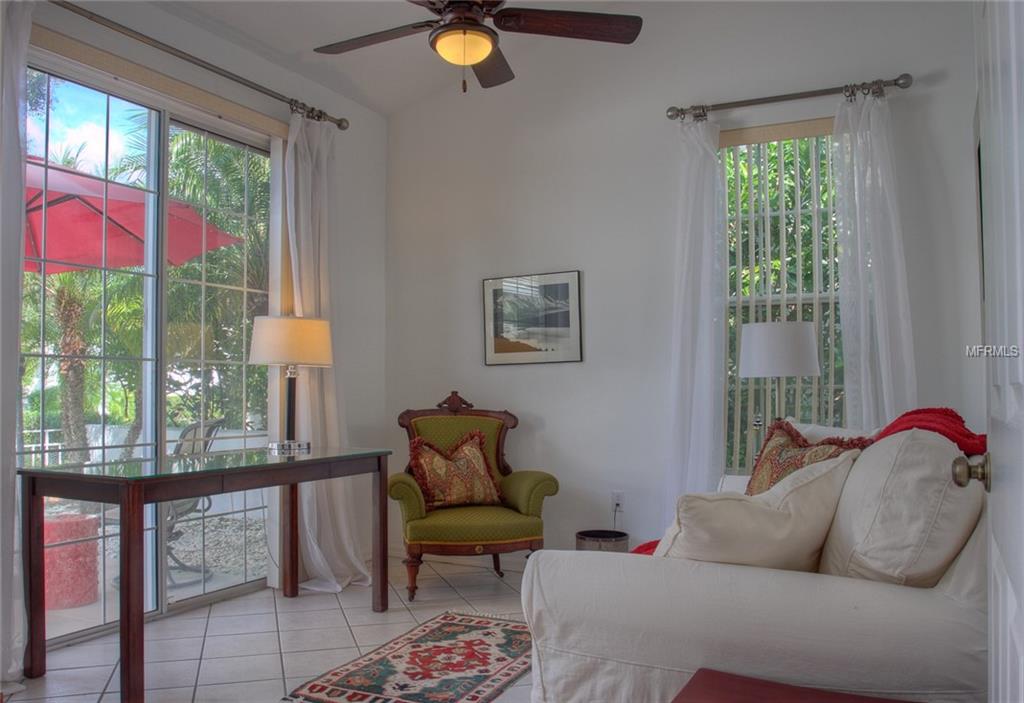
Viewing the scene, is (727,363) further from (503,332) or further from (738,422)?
(503,332)

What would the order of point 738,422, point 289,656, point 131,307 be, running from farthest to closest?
point 738,422, point 131,307, point 289,656

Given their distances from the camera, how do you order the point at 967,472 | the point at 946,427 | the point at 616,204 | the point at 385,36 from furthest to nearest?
the point at 616,204 < the point at 385,36 < the point at 946,427 < the point at 967,472

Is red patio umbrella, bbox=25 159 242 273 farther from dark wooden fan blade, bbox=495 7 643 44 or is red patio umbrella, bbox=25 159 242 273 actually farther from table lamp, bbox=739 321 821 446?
table lamp, bbox=739 321 821 446

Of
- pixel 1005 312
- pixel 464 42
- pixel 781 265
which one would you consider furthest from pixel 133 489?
pixel 781 265

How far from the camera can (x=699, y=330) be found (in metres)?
4.29

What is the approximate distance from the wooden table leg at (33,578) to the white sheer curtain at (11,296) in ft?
0.10

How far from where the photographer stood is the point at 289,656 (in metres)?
3.30

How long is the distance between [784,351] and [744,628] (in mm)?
2127

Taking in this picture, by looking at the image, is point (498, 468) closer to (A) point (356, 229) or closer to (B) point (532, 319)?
(B) point (532, 319)

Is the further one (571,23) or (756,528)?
(571,23)

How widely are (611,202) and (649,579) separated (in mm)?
3220

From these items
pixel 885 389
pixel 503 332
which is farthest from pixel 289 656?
pixel 885 389

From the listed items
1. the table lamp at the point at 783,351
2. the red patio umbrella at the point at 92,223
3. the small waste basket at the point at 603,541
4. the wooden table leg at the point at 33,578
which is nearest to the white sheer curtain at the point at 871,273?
the table lamp at the point at 783,351

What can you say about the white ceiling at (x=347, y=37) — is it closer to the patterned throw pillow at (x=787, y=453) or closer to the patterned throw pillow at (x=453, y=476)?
the patterned throw pillow at (x=453, y=476)
